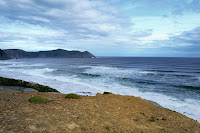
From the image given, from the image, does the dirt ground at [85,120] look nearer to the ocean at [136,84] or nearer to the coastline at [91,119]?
the coastline at [91,119]

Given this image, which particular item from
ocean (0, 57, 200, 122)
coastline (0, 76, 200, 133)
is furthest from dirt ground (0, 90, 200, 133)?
ocean (0, 57, 200, 122)

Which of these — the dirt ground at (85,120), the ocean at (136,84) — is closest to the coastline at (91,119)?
the dirt ground at (85,120)

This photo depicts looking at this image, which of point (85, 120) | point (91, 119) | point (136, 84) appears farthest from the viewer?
point (136, 84)

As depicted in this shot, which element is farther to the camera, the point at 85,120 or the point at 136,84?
the point at 136,84

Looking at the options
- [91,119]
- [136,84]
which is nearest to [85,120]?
[91,119]

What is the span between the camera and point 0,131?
6.35m

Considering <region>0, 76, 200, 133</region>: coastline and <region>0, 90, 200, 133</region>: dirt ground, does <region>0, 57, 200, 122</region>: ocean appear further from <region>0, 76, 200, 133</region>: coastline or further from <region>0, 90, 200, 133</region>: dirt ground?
<region>0, 90, 200, 133</region>: dirt ground

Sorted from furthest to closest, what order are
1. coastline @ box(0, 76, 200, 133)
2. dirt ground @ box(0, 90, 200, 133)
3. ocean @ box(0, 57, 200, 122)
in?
1. ocean @ box(0, 57, 200, 122)
2. coastline @ box(0, 76, 200, 133)
3. dirt ground @ box(0, 90, 200, 133)

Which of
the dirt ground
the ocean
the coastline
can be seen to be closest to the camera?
the dirt ground

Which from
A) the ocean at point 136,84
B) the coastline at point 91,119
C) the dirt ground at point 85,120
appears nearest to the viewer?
the dirt ground at point 85,120

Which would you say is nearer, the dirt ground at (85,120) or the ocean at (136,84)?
the dirt ground at (85,120)

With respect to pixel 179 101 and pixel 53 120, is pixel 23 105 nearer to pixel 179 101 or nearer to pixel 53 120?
pixel 53 120

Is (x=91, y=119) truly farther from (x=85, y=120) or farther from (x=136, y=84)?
(x=136, y=84)

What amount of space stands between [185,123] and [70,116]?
24.8 feet
